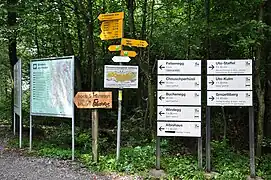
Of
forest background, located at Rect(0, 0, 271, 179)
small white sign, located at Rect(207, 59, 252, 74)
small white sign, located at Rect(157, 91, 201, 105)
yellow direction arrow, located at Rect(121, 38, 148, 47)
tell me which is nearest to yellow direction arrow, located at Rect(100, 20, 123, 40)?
yellow direction arrow, located at Rect(121, 38, 148, 47)

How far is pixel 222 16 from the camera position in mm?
7750

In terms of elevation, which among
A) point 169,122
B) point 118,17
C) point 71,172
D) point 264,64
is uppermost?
point 118,17

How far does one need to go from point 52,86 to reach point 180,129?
2.88 metres

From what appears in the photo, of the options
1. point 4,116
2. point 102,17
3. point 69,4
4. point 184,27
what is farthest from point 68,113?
point 4,116

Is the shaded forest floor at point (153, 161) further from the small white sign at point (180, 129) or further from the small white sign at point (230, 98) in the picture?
the small white sign at point (230, 98)

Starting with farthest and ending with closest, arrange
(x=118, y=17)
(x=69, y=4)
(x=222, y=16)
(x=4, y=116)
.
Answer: (x=4, y=116) < (x=69, y=4) < (x=222, y=16) < (x=118, y=17)

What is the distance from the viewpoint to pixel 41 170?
219 inches

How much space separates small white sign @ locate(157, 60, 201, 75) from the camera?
550 centimetres

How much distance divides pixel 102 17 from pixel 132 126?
496cm

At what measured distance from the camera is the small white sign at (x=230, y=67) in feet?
17.3

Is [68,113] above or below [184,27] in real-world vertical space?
below

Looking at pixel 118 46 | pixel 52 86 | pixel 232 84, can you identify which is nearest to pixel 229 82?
pixel 232 84

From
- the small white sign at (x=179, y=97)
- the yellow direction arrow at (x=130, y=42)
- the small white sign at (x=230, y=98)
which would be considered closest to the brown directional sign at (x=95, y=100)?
the yellow direction arrow at (x=130, y=42)

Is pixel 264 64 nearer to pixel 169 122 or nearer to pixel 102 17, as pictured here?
pixel 169 122
